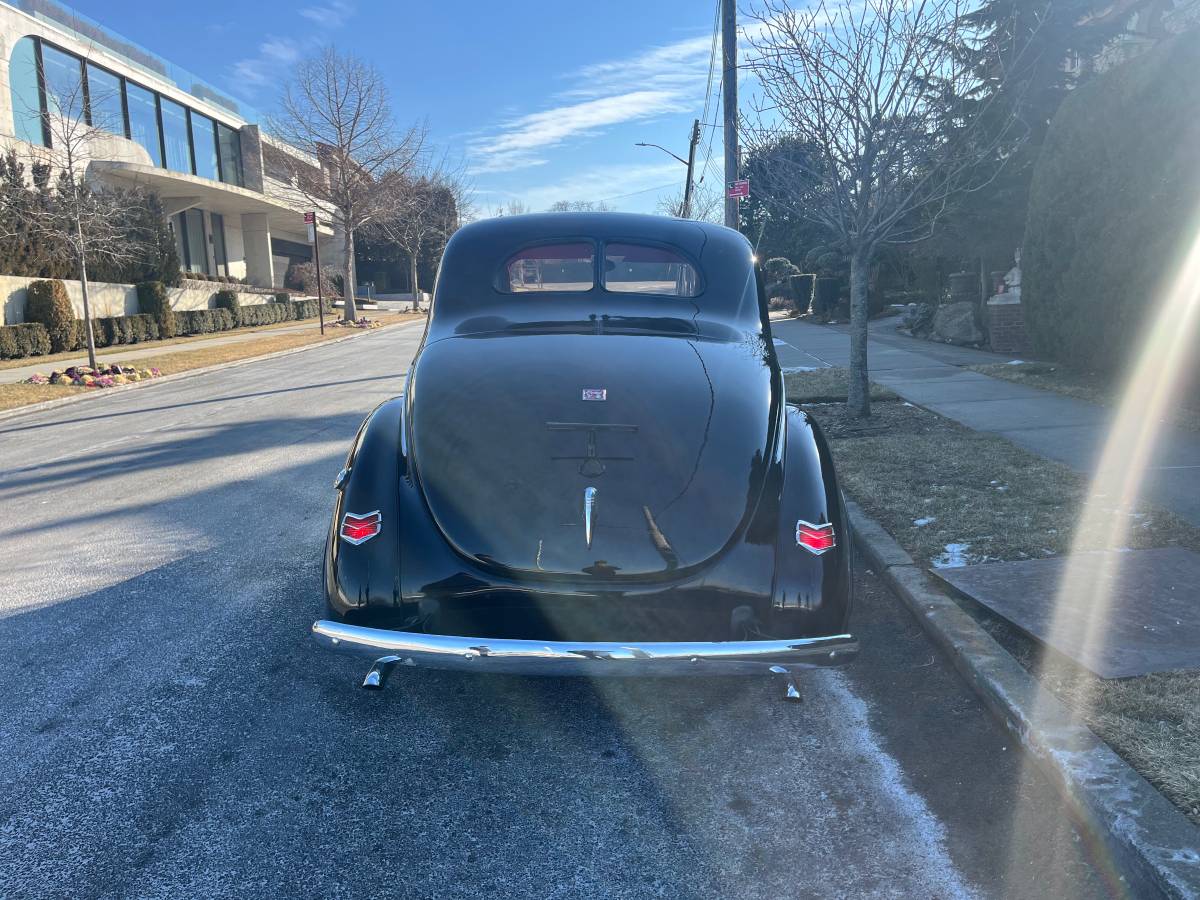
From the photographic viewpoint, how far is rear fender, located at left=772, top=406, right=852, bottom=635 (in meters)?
3.00

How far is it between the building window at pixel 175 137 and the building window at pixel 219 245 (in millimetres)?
3342

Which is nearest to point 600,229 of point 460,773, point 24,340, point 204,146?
point 460,773

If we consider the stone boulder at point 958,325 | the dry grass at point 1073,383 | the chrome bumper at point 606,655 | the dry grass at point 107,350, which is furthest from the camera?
the dry grass at point 107,350

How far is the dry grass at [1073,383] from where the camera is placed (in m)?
8.00

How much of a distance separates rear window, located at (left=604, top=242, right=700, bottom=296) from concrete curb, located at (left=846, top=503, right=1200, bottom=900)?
205 cm

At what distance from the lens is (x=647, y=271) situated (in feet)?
15.6

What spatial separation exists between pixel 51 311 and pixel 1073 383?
2186 centimetres

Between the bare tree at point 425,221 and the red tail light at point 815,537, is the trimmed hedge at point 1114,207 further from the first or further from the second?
the bare tree at point 425,221

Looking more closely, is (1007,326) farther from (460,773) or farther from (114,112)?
(114,112)

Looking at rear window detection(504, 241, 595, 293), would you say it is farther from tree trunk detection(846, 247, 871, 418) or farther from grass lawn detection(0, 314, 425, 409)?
grass lawn detection(0, 314, 425, 409)

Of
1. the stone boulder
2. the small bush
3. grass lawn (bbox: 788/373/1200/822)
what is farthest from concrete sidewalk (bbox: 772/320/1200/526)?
the small bush

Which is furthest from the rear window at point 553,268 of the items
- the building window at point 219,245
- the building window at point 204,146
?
the building window at point 219,245

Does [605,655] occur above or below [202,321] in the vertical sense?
above

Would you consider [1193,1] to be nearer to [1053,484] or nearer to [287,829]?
[1053,484]
